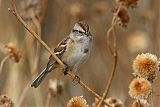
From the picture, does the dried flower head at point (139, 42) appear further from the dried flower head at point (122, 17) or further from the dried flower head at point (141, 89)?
the dried flower head at point (141, 89)

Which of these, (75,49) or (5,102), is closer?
(5,102)

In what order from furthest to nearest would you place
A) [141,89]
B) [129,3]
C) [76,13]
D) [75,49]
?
[76,13] < [75,49] < [129,3] < [141,89]

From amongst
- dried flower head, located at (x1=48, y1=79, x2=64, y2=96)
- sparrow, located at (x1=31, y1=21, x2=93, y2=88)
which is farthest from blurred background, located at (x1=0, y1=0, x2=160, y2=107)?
sparrow, located at (x1=31, y1=21, x2=93, y2=88)

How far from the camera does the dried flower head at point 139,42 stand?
601 centimetres

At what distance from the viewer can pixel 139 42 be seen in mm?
6047

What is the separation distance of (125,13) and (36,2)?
1.24 metres

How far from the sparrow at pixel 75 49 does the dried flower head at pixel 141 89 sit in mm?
855

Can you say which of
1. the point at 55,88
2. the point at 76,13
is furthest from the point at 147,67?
the point at 76,13

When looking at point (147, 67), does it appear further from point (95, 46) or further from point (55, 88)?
point (95, 46)

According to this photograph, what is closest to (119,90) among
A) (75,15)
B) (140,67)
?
(75,15)

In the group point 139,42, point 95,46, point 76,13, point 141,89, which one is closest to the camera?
point 141,89

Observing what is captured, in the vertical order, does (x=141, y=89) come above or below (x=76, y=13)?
below

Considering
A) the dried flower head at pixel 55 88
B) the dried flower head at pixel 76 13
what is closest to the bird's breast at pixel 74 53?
the dried flower head at pixel 55 88

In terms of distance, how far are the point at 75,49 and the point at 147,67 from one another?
104 centimetres
